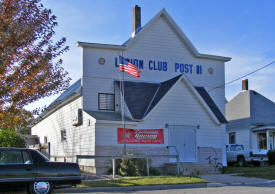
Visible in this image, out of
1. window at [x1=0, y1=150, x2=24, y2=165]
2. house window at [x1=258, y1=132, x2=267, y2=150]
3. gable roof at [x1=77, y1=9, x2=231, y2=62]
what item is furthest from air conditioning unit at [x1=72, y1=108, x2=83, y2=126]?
house window at [x1=258, y1=132, x2=267, y2=150]

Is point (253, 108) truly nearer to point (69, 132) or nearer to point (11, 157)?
point (69, 132)

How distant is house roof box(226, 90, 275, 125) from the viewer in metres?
35.6

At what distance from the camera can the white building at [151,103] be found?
21.4 meters

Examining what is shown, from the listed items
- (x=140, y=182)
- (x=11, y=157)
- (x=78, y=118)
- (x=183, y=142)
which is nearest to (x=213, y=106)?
(x=183, y=142)

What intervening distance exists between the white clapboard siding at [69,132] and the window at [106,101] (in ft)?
3.93

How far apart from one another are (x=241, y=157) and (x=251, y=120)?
7462 millimetres

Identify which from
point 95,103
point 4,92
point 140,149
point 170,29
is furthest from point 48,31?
point 170,29

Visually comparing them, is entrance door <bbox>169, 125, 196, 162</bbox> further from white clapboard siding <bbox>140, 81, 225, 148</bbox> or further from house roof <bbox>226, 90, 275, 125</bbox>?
house roof <bbox>226, 90, 275, 125</bbox>

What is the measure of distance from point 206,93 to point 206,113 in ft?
8.60

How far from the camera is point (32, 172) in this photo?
432 inches

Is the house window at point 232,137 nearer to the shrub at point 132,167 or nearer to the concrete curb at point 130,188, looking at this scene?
the shrub at point 132,167

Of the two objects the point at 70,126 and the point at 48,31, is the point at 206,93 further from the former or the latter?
the point at 48,31

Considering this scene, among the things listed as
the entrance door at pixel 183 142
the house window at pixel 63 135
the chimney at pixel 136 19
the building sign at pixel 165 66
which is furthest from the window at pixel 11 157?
the chimney at pixel 136 19

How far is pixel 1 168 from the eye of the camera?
10570 millimetres
